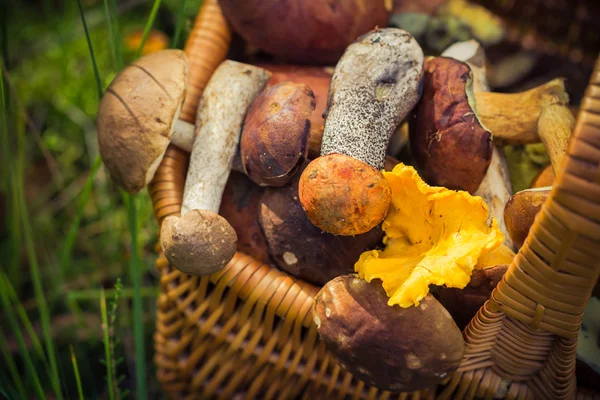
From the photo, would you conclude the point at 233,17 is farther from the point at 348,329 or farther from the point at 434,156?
the point at 348,329

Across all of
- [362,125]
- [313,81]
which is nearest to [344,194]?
[362,125]

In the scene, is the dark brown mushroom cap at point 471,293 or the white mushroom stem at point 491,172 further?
the white mushroom stem at point 491,172

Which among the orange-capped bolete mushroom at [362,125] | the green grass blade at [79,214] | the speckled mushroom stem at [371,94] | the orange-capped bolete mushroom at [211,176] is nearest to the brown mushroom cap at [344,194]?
the orange-capped bolete mushroom at [362,125]

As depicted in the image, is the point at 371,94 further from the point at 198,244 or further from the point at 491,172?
the point at 198,244

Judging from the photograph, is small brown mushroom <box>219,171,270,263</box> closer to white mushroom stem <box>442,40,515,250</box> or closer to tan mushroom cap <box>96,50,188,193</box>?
tan mushroom cap <box>96,50,188,193</box>

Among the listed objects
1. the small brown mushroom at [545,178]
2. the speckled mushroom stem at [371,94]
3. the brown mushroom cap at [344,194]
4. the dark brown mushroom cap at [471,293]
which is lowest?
the dark brown mushroom cap at [471,293]

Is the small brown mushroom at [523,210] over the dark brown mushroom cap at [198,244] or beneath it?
over

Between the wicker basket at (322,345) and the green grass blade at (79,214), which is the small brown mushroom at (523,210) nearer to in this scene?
the wicker basket at (322,345)
